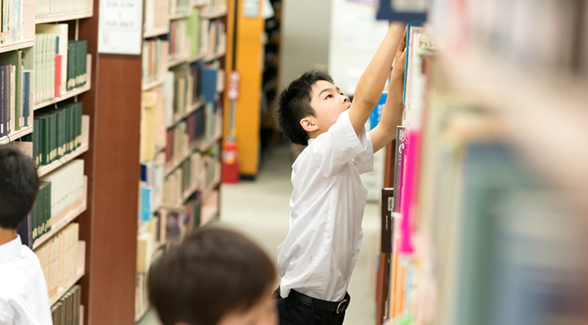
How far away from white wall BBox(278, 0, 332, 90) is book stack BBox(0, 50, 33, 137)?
7.50 m

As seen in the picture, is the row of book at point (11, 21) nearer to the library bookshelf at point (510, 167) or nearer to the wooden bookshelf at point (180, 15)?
the wooden bookshelf at point (180, 15)

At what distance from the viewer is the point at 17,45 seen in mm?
2557

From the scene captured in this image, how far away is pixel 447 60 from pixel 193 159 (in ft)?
16.3

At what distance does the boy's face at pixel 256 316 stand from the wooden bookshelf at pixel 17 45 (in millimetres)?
1795

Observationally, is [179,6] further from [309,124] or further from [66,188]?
[309,124]

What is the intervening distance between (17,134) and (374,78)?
5.15 feet

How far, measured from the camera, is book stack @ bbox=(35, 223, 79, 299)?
3.01m

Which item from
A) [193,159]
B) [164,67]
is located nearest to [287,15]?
[193,159]

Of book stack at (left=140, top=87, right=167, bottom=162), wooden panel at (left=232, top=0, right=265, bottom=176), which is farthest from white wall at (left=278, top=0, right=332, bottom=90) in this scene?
book stack at (left=140, top=87, right=167, bottom=162)

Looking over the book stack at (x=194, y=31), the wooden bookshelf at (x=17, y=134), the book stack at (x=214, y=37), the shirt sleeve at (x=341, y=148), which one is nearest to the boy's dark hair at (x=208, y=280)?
the shirt sleeve at (x=341, y=148)

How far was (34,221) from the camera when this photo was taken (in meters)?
2.81

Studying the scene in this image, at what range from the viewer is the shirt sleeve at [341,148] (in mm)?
1898

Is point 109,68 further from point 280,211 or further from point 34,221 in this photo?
point 280,211

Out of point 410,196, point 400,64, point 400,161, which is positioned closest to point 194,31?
point 400,64
